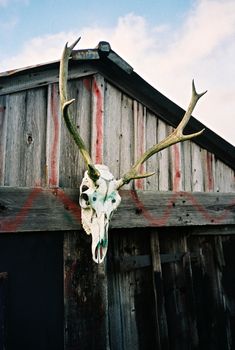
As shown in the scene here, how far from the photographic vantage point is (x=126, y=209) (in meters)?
3.63

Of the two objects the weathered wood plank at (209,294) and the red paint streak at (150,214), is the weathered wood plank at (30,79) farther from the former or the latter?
the weathered wood plank at (209,294)

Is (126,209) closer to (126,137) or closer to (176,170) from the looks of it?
(126,137)

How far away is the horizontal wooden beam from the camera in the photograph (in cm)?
299

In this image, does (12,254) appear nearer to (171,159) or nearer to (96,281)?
(96,281)

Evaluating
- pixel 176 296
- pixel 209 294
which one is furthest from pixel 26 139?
pixel 209 294

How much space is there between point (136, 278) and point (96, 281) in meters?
0.70

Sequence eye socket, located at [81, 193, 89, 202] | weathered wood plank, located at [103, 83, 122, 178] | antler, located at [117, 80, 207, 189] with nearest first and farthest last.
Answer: eye socket, located at [81, 193, 89, 202]
antler, located at [117, 80, 207, 189]
weathered wood plank, located at [103, 83, 122, 178]

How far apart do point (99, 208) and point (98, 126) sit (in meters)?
1.12

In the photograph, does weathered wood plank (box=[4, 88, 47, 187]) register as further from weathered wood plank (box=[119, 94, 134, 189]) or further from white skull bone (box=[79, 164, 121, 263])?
weathered wood plank (box=[119, 94, 134, 189])

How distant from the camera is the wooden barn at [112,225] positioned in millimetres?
3057

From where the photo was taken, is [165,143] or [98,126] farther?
[98,126]

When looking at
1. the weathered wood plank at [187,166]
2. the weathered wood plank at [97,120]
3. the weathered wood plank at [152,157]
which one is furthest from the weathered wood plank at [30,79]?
the weathered wood plank at [187,166]

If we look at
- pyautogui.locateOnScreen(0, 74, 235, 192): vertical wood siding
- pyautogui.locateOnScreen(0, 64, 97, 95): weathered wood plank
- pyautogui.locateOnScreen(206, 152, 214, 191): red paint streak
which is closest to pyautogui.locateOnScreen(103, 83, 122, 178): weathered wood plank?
pyautogui.locateOnScreen(0, 74, 235, 192): vertical wood siding

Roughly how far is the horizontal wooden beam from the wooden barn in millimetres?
12
